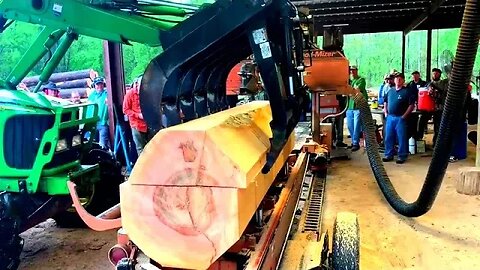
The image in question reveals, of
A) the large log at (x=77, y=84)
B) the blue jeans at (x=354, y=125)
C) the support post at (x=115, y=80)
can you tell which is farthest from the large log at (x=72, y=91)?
the blue jeans at (x=354, y=125)

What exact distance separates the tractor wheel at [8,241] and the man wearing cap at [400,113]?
7427 mm

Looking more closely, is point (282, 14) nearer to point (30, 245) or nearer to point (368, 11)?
point (30, 245)

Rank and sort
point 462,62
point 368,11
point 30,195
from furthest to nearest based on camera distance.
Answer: point 368,11 < point 30,195 < point 462,62

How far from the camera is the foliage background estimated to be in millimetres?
19375

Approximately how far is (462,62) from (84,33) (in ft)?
8.53

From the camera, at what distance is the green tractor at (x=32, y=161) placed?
14.4 feet

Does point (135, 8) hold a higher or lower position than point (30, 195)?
higher

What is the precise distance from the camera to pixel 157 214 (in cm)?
233

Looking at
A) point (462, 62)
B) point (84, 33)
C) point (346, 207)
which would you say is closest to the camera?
point (462, 62)

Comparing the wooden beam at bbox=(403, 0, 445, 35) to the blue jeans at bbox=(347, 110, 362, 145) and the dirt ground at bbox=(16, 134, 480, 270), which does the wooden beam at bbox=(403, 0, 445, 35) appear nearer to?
the blue jeans at bbox=(347, 110, 362, 145)

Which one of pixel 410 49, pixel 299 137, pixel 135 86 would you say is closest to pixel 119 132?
pixel 135 86

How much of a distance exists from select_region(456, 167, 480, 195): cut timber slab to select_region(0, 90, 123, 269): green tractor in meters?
5.50

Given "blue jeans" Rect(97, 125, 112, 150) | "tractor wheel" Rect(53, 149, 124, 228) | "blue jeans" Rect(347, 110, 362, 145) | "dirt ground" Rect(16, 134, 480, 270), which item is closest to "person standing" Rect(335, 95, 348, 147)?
"blue jeans" Rect(347, 110, 362, 145)

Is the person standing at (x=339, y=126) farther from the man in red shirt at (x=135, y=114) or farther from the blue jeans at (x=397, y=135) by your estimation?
the man in red shirt at (x=135, y=114)
